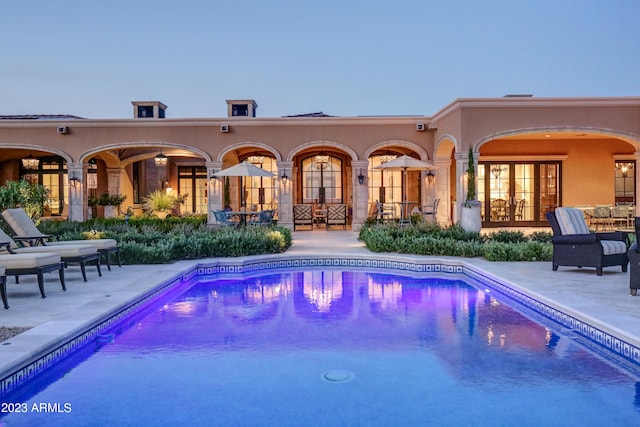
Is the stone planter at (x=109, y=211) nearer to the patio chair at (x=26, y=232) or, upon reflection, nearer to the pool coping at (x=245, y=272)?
the pool coping at (x=245, y=272)

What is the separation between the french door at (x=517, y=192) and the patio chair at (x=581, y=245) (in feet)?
30.6

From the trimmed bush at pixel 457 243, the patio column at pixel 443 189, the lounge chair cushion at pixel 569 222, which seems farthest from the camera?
the patio column at pixel 443 189

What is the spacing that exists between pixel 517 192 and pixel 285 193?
7918 mm

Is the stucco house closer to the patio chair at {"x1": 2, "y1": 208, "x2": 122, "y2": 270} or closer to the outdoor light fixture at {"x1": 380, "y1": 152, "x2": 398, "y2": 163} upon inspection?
the outdoor light fixture at {"x1": 380, "y1": 152, "x2": 398, "y2": 163}

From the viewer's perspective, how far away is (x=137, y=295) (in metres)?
6.00

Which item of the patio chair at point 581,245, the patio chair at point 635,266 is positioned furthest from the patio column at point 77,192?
the patio chair at point 635,266

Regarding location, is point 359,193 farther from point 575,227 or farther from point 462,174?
point 575,227

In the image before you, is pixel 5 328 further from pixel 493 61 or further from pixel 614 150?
pixel 493 61

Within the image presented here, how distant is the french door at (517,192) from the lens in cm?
1698

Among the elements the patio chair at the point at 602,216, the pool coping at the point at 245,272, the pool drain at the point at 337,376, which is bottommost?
the pool drain at the point at 337,376

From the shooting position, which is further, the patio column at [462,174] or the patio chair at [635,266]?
the patio column at [462,174]

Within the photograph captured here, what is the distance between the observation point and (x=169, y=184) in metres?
21.3

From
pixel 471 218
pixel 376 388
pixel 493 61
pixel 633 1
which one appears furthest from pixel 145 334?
pixel 493 61

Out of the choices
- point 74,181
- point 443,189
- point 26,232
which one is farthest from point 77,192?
point 443,189
